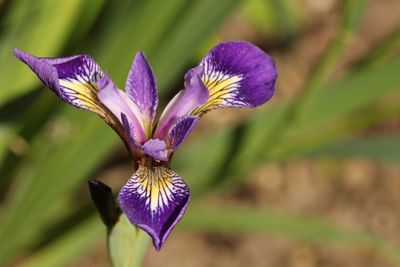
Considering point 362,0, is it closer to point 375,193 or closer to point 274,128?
point 274,128

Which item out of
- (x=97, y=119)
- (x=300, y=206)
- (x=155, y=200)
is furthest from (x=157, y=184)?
(x=300, y=206)

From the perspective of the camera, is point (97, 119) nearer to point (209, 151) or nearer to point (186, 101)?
point (209, 151)

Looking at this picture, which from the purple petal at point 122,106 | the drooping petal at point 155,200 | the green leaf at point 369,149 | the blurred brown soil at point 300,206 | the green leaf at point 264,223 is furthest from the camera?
the blurred brown soil at point 300,206

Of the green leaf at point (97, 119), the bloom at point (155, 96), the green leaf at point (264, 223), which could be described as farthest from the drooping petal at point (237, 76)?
the green leaf at point (264, 223)

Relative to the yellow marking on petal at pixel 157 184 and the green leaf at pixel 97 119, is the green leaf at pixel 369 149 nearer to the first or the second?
the green leaf at pixel 97 119

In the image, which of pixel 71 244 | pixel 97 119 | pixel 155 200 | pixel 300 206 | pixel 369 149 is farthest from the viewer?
pixel 300 206

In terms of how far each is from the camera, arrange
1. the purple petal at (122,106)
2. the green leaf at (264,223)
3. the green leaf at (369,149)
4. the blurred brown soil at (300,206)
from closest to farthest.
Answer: the purple petal at (122,106), the green leaf at (369,149), the green leaf at (264,223), the blurred brown soil at (300,206)

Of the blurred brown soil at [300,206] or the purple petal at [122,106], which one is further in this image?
the blurred brown soil at [300,206]

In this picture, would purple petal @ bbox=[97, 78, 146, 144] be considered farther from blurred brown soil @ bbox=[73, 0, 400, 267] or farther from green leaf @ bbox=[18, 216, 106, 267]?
blurred brown soil @ bbox=[73, 0, 400, 267]
